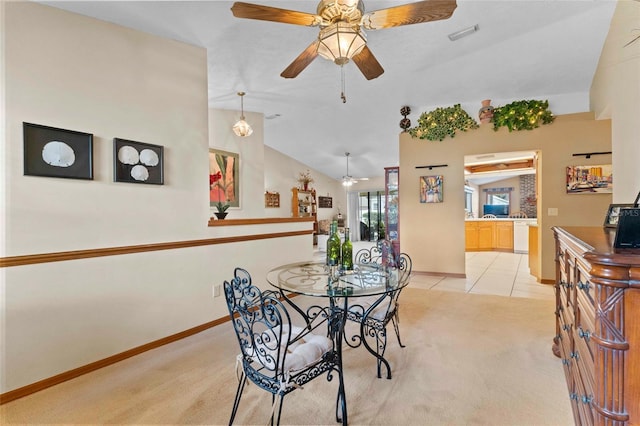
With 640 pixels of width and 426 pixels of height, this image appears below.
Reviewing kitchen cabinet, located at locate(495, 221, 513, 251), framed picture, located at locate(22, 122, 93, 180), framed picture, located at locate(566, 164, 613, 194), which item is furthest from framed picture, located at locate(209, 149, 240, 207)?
kitchen cabinet, located at locate(495, 221, 513, 251)

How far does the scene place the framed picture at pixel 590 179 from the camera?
405cm

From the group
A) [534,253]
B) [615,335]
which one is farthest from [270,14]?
[534,253]

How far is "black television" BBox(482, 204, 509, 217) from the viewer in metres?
10.0

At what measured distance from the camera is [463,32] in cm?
295

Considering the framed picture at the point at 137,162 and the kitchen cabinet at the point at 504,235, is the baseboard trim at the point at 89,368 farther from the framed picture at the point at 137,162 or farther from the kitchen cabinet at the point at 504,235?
the kitchen cabinet at the point at 504,235

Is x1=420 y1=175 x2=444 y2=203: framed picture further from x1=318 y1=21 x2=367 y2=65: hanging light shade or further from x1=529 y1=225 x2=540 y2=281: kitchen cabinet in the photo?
x1=318 y1=21 x2=367 y2=65: hanging light shade

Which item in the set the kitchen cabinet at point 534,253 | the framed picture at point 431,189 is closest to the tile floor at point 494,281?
the kitchen cabinet at point 534,253

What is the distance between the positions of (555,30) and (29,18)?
14.9 feet

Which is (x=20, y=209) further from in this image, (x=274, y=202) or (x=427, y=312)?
(x=274, y=202)

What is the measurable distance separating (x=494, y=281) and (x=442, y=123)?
108 inches

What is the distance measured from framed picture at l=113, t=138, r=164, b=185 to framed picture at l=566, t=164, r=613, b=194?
210 inches

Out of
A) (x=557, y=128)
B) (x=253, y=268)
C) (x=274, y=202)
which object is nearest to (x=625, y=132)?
(x=557, y=128)

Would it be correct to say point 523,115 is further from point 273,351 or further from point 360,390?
point 273,351

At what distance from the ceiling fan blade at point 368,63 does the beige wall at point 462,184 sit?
308 centimetres
